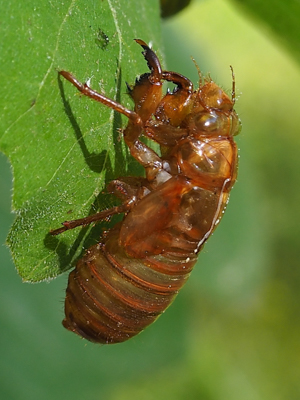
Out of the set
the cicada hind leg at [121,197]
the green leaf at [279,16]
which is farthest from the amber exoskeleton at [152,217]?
the green leaf at [279,16]

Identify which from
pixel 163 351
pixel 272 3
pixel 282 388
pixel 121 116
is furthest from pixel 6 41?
pixel 282 388

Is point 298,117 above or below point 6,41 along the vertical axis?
below

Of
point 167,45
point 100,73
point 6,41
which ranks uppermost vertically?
point 6,41

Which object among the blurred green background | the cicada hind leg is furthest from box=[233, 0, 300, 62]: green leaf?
the cicada hind leg

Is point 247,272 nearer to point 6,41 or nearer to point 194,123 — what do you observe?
point 194,123

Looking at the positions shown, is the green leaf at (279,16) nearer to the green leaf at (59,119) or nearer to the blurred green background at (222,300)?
the blurred green background at (222,300)

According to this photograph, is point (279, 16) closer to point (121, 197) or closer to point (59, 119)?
point (121, 197)
